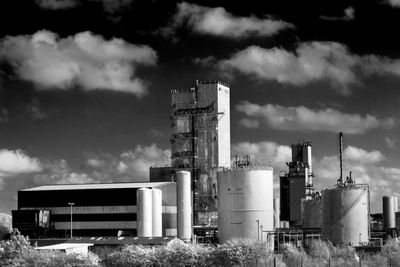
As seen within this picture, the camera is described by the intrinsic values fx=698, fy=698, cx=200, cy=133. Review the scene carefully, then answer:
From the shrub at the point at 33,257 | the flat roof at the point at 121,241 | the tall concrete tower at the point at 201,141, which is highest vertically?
the tall concrete tower at the point at 201,141

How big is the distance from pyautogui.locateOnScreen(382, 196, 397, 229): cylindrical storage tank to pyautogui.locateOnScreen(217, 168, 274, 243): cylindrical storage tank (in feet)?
125

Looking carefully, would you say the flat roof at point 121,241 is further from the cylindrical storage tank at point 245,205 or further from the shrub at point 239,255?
the shrub at point 239,255

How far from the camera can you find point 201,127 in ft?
405

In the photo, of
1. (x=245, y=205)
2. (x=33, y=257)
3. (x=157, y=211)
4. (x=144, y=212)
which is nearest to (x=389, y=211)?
(x=245, y=205)

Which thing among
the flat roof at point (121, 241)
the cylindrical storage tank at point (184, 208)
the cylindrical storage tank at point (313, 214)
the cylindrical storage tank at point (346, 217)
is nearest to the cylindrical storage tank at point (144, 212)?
the cylindrical storage tank at point (184, 208)

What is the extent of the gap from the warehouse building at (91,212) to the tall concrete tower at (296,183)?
36.0 meters

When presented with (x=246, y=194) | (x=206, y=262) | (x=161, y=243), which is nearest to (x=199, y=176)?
(x=246, y=194)

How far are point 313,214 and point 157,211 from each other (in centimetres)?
3159

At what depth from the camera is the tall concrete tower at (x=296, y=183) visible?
142250 millimetres

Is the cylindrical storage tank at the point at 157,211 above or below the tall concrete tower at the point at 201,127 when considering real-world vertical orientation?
below

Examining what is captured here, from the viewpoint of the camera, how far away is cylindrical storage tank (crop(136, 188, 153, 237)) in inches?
3996

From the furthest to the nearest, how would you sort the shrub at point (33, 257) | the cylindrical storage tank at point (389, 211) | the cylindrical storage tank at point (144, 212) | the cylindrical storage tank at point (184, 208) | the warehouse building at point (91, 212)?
the cylindrical storage tank at point (389, 211), the warehouse building at point (91, 212), the cylindrical storage tank at point (144, 212), the cylindrical storage tank at point (184, 208), the shrub at point (33, 257)

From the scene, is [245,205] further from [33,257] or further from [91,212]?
[33,257]

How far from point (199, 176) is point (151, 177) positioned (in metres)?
9.93
